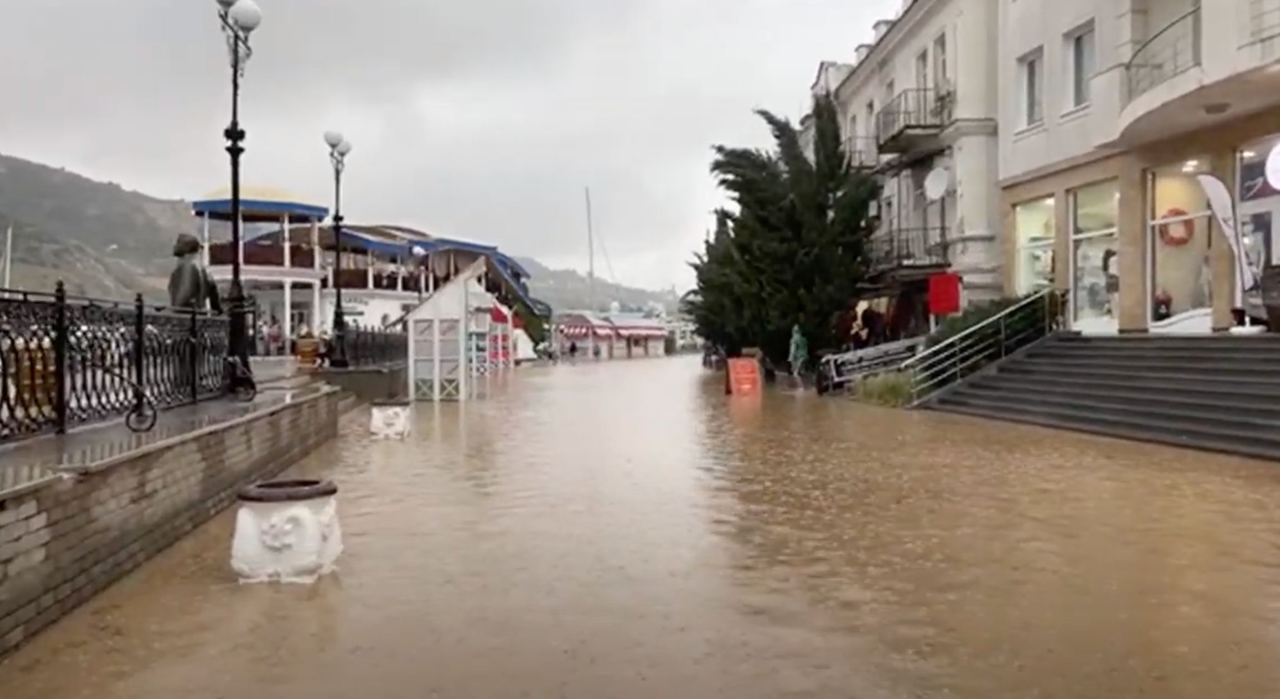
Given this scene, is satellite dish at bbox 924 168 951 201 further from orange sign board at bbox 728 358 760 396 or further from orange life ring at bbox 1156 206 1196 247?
orange life ring at bbox 1156 206 1196 247

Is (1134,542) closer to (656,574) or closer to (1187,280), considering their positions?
(656,574)

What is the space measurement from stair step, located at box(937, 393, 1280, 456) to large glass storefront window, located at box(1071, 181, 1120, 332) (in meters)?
4.20

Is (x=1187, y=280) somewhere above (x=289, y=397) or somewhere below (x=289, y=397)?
above

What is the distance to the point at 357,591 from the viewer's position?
20.1 ft

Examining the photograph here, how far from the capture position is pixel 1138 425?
14.5 m

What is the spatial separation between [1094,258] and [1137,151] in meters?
2.61

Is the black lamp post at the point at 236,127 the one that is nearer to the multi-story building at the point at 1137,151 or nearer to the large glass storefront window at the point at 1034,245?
the multi-story building at the point at 1137,151

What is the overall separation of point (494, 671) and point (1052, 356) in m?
17.2

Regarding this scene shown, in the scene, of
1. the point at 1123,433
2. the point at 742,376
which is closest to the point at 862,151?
the point at 742,376

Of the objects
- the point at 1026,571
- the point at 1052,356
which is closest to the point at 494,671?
the point at 1026,571

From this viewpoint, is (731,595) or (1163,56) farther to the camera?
(1163,56)

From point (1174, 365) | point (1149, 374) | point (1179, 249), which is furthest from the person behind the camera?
point (1179, 249)

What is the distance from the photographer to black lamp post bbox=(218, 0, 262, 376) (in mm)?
12781

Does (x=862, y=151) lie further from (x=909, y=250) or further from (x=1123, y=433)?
(x=1123, y=433)
